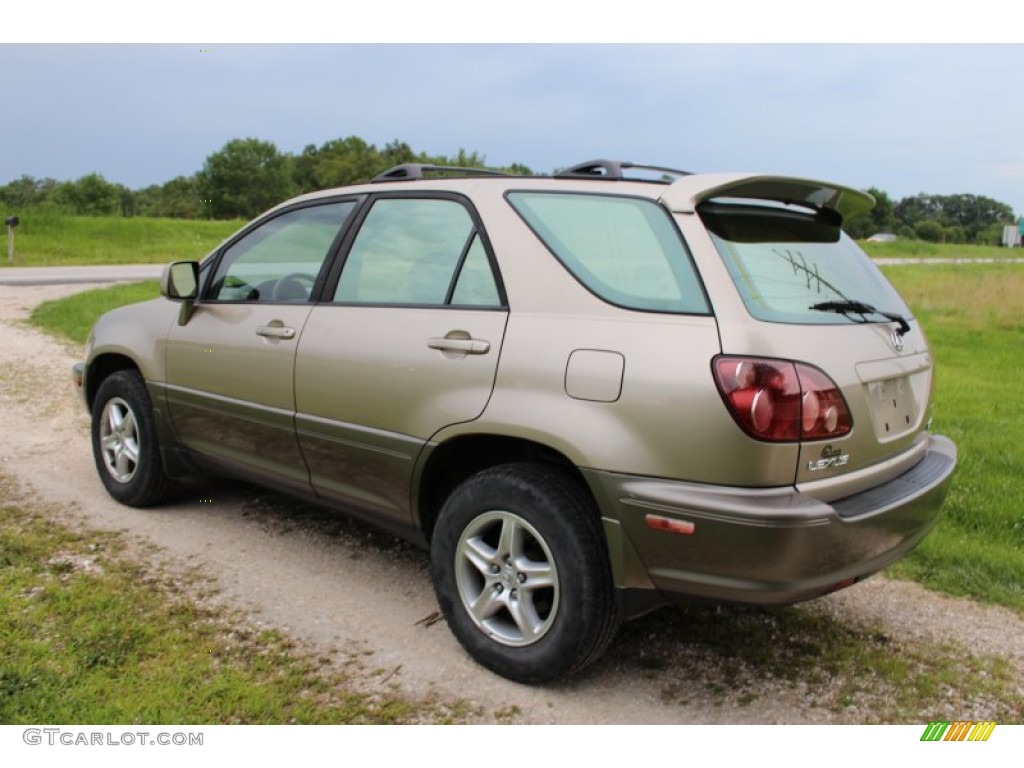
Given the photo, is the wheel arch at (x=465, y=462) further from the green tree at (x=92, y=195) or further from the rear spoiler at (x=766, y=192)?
the green tree at (x=92, y=195)

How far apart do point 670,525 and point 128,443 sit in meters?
3.42

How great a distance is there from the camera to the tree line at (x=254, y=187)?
193 feet

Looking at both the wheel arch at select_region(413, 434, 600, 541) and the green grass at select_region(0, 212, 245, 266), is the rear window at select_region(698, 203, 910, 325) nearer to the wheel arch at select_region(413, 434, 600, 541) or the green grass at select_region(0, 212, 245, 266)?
the wheel arch at select_region(413, 434, 600, 541)

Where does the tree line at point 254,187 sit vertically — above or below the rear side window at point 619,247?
above

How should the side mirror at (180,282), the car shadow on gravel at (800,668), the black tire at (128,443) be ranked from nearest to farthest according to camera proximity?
the car shadow on gravel at (800,668) < the side mirror at (180,282) < the black tire at (128,443)

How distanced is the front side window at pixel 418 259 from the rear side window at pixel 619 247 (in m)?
0.26

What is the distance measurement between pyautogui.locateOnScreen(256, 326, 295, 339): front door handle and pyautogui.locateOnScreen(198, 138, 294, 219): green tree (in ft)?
217

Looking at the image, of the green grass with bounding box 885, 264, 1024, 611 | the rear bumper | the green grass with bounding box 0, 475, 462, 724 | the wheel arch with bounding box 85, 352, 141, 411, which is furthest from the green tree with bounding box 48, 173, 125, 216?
the rear bumper

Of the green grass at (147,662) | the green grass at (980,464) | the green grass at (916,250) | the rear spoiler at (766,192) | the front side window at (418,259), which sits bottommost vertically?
the green grass at (147,662)

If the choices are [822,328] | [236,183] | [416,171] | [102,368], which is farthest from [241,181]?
[822,328]

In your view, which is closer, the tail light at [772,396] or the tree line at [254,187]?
the tail light at [772,396]

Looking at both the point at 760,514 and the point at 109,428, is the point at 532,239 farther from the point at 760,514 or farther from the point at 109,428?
the point at 109,428

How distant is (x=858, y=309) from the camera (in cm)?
306

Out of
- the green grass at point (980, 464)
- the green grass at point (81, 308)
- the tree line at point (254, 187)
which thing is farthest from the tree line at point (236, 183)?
the green grass at point (980, 464)
